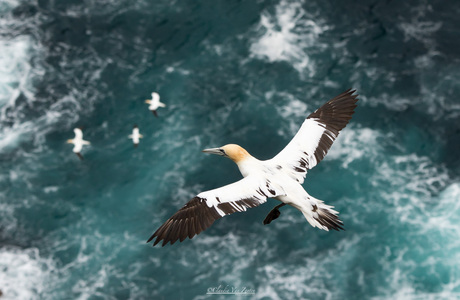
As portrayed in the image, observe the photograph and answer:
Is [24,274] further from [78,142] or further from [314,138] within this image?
[314,138]

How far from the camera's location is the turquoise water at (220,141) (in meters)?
53.1

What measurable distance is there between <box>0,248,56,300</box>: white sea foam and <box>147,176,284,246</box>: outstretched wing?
2645 cm

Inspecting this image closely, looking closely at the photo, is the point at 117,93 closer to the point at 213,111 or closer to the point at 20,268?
the point at 213,111

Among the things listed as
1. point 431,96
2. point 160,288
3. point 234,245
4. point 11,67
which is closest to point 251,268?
point 234,245

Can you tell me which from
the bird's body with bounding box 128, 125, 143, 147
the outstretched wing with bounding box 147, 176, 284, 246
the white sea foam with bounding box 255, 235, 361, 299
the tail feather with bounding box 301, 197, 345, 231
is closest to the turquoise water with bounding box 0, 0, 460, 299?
the white sea foam with bounding box 255, 235, 361, 299

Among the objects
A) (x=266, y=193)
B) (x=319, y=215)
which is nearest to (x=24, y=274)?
(x=266, y=193)

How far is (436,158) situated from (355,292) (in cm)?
1253

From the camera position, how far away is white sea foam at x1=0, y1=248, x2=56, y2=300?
53625 millimetres

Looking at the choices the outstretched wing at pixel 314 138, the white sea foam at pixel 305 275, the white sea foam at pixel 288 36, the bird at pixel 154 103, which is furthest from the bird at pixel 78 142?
the outstretched wing at pixel 314 138

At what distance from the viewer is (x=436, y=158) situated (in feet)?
186

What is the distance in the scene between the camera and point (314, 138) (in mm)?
34062

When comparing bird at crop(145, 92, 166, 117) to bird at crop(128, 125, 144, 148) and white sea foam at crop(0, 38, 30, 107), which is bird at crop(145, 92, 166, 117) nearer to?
bird at crop(128, 125, 144, 148)

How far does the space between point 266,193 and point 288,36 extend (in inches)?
1340

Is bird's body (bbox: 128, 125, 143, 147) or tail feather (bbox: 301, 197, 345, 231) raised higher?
bird's body (bbox: 128, 125, 143, 147)
